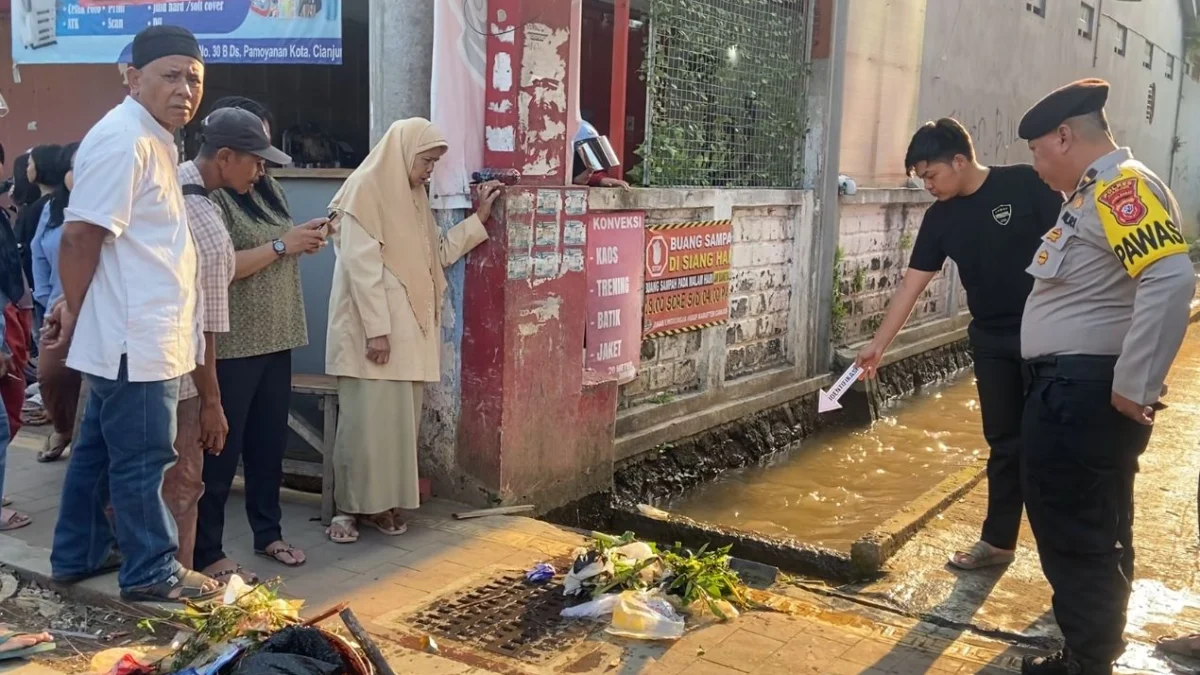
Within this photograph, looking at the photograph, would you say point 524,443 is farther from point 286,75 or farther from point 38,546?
point 286,75

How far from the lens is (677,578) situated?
13.6 feet

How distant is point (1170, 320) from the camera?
122 inches

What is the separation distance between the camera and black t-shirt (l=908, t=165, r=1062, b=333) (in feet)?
14.9

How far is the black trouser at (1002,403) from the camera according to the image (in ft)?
15.0

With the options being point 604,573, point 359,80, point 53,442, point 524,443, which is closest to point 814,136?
point 359,80

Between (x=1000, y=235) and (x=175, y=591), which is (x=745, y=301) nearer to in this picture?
(x=1000, y=235)

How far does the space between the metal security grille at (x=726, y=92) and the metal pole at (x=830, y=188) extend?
228mm

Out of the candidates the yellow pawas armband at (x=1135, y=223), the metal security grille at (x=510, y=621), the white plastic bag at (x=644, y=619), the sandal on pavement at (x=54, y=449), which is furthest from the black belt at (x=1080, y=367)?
the sandal on pavement at (x=54, y=449)

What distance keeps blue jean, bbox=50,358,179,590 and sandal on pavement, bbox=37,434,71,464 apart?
6.13 ft

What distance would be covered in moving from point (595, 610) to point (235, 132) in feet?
7.46

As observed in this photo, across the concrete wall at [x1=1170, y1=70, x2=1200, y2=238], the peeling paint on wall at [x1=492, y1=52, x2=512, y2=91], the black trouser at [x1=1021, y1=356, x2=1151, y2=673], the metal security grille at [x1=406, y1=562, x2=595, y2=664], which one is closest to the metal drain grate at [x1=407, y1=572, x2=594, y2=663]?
the metal security grille at [x1=406, y1=562, x2=595, y2=664]

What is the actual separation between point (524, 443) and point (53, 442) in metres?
2.67

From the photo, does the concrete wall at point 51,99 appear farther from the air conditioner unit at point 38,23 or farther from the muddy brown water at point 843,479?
the muddy brown water at point 843,479

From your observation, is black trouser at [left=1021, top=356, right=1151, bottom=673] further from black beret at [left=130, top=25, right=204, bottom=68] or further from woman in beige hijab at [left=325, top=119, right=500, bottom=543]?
black beret at [left=130, top=25, right=204, bottom=68]
